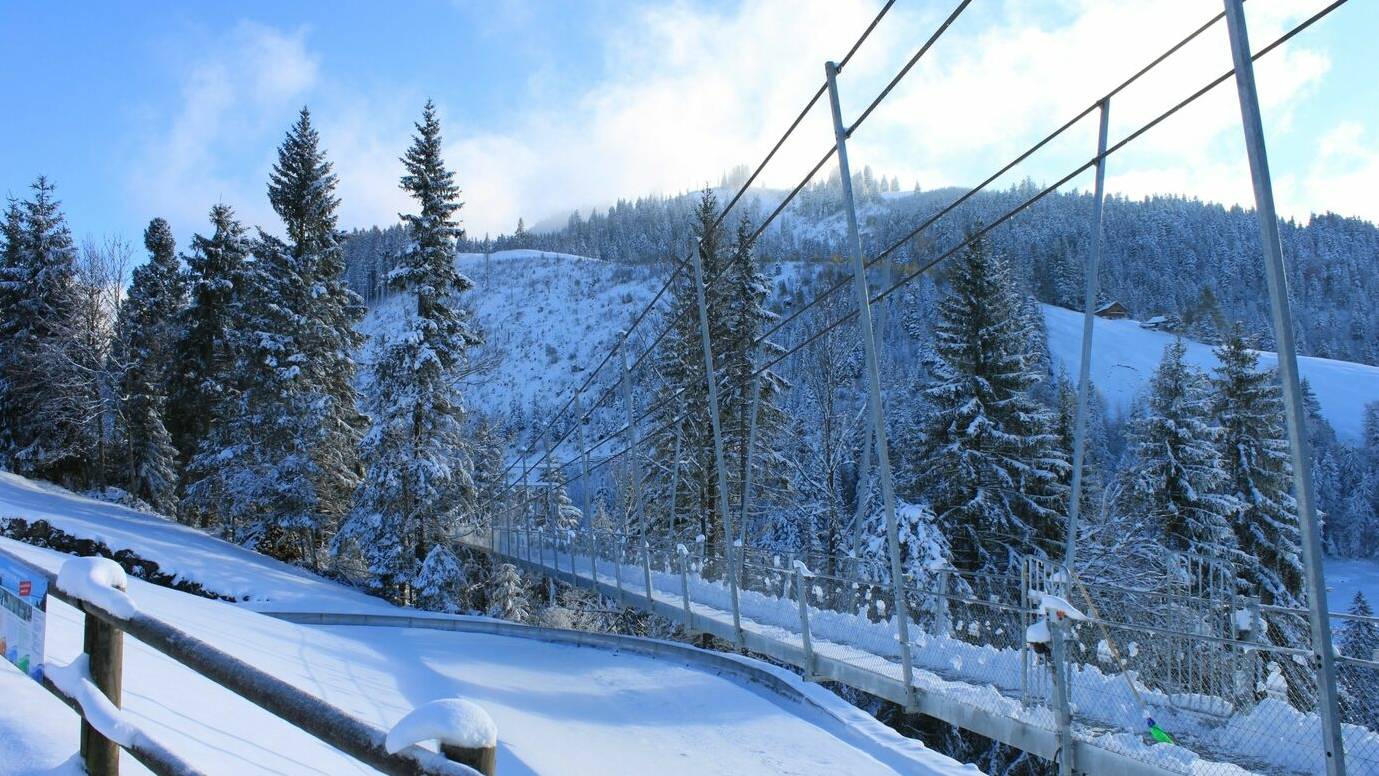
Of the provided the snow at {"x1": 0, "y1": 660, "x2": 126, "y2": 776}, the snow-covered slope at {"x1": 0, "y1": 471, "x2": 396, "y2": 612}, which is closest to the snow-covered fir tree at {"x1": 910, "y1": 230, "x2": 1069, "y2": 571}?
the snow-covered slope at {"x1": 0, "y1": 471, "x2": 396, "y2": 612}

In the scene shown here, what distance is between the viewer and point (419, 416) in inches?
809

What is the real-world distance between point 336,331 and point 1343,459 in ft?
207

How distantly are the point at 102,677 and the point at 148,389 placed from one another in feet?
104

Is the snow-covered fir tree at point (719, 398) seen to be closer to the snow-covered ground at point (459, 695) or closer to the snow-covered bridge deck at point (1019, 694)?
the snow-covered bridge deck at point (1019, 694)

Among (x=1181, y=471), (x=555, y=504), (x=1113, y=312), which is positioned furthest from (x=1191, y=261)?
(x=555, y=504)

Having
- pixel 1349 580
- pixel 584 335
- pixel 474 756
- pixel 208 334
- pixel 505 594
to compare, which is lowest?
pixel 1349 580

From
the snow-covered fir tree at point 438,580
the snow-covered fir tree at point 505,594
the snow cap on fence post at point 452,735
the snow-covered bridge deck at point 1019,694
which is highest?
the snow cap on fence post at point 452,735

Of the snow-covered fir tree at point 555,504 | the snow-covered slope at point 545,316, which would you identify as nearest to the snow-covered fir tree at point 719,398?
the snow-covered fir tree at point 555,504

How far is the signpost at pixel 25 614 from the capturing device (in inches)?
106

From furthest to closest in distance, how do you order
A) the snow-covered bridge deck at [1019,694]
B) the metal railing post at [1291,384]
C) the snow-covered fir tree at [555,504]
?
the snow-covered fir tree at [555,504] < the snow-covered bridge deck at [1019,694] < the metal railing post at [1291,384]

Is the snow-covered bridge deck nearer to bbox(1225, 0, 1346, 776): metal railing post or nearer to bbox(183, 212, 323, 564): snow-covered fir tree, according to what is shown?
bbox(1225, 0, 1346, 776): metal railing post

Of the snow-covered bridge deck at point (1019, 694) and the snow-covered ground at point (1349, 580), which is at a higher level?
the snow-covered bridge deck at point (1019, 694)

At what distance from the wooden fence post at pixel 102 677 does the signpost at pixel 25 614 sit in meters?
0.28

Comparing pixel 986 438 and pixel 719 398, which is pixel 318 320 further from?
pixel 986 438
